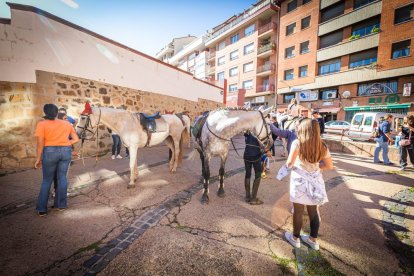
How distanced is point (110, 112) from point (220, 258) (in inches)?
154

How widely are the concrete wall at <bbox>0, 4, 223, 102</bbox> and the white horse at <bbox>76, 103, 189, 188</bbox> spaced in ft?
10.2

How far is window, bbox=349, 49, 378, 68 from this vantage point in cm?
1922

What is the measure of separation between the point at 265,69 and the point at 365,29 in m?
12.2

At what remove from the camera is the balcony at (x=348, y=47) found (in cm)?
1883

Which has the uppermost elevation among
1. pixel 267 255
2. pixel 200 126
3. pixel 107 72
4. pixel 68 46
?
pixel 68 46

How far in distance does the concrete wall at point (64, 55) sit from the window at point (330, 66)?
21.9 meters

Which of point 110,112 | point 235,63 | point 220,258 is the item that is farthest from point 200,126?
point 235,63

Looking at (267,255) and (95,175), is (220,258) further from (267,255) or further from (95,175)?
(95,175)

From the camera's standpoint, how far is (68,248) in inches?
90.1

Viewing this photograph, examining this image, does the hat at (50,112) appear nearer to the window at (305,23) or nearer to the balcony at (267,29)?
the window at (305,23)

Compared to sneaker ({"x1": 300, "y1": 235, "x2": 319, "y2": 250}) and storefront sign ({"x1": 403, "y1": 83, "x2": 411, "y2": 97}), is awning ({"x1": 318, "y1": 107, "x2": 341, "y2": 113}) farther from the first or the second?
sneaker ({"x1": 300, "y1": 235, "x2": 319, "y2": 250})

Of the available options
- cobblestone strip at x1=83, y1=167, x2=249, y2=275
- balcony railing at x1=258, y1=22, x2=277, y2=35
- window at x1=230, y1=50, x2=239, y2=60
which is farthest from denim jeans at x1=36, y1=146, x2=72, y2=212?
window at x1=230, y1=50, x2=239, y2=60

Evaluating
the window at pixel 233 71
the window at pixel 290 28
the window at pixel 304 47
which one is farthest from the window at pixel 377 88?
the window at pixel 233 71

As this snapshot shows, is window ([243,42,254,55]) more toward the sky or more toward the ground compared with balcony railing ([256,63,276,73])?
more toward the sky
